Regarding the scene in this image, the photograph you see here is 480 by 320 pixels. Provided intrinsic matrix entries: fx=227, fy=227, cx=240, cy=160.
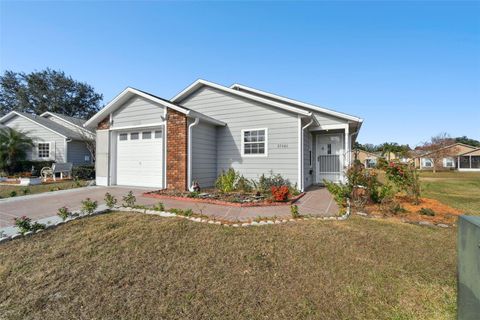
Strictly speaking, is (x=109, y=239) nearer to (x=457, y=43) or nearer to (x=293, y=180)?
(x=293, y=180)

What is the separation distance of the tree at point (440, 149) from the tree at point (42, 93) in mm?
62411

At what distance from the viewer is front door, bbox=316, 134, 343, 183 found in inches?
453

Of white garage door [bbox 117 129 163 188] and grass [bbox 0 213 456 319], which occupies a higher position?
white garage door [bbox 117 129 163 188]

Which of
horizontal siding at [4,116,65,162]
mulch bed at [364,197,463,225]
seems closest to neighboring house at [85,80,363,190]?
mulch bed at [364,197,463,225]

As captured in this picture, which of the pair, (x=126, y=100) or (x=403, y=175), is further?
(x=126, y=100)

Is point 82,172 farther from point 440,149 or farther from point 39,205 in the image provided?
point 440,149

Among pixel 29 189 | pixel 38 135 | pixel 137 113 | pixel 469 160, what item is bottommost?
pixel 29 189

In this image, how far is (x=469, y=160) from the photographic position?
39.3 meters

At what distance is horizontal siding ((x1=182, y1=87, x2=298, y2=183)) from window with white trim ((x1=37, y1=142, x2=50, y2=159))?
1440 cm

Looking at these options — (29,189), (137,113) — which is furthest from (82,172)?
(137,113)

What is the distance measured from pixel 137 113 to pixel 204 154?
371 cm

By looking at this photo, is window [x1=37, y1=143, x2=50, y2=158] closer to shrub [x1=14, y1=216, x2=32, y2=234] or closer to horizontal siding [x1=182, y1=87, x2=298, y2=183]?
horizontal siding [x1=182, y1=87, x2=298, y2=183]

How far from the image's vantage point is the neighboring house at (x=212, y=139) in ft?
30.7

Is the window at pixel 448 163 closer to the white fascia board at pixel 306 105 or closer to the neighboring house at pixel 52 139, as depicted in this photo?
the white fascia board at pixel 306 105
